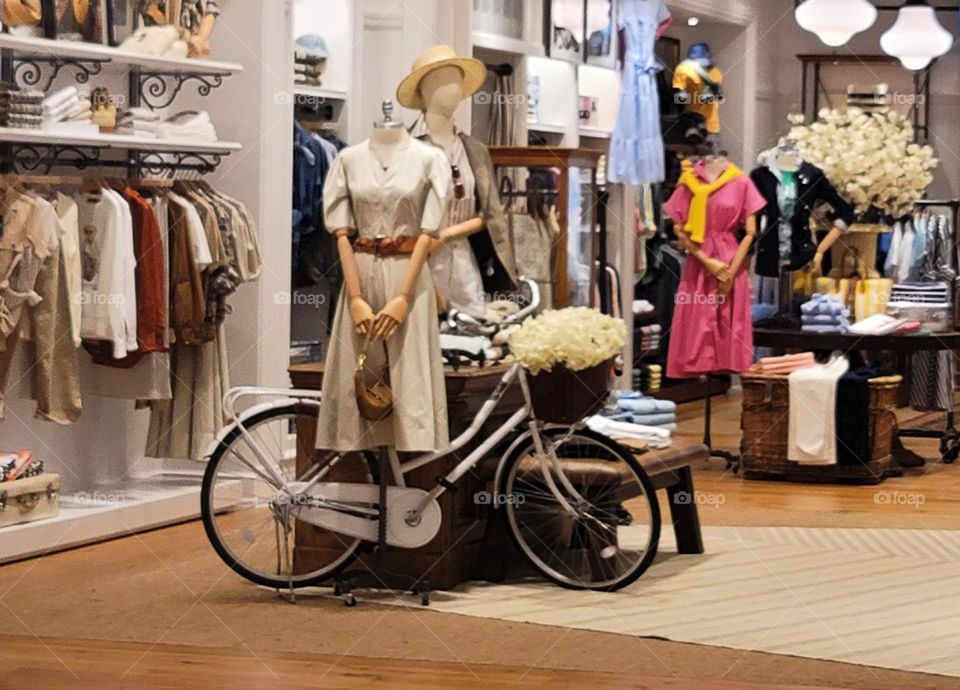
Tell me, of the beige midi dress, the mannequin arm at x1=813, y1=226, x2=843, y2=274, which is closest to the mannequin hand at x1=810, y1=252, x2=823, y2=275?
the mannequin arm at x1=813, y1=226, x2=843, y2=274

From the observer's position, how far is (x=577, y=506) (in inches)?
226

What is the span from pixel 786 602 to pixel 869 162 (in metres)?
4.11

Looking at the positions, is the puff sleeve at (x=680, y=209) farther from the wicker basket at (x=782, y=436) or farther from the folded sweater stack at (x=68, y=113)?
the folded sweater stack at (x=68, y=113)

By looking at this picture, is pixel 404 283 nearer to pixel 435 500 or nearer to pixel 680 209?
pixel 435 500

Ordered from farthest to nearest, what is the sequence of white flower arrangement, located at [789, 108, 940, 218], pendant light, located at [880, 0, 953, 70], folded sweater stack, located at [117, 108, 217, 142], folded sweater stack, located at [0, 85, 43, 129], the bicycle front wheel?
pendant light, located at [880, 0, 953, 70], white flower arrangement, located at [789, 108, 940, 218], folded sweater stack, located at [117, 108, 217, 142], folded sweater stack, located at [0, 85, 43, 129], the bicycle front wheel

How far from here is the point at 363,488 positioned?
572 centimetres

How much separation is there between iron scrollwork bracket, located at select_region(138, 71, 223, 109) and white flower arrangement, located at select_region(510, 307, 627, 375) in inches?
91.7

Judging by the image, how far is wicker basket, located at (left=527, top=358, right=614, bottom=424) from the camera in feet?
18.5

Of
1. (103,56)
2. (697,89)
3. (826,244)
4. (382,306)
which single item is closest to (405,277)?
(382,306)

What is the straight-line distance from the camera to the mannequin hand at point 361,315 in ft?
18.3

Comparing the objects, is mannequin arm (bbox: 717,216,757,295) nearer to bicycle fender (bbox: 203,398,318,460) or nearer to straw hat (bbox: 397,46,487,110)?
straw hat (bbox: 397,46,487,110)

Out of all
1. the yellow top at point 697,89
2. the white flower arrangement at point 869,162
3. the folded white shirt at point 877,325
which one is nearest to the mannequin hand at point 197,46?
the folded white shirt at point 877,325

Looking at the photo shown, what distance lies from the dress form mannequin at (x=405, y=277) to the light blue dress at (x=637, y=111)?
517cm

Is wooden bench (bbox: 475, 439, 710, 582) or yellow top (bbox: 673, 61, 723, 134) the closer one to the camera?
wooden bench (bbox: 475, 439, 710, 582)
